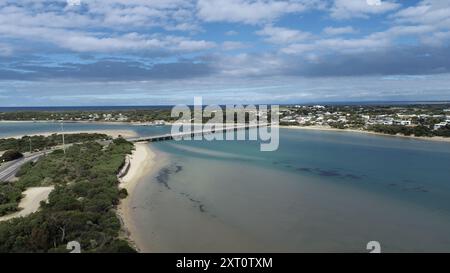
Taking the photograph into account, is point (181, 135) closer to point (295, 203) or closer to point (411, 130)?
point (411, 130)

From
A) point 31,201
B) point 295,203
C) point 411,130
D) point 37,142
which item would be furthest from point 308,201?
point 411,130

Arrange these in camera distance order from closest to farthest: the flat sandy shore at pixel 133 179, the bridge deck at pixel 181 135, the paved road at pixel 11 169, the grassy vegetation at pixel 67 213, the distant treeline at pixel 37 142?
the grassy vegetation at pixel 67 213
the flat sandy shore at pixel 133 179
the paved road at pixel 11 169
the distant treeline at pixel 37 142
the bridge deck at pixel 181 135

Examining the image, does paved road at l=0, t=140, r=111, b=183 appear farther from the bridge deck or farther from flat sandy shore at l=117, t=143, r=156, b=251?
the bridge deck

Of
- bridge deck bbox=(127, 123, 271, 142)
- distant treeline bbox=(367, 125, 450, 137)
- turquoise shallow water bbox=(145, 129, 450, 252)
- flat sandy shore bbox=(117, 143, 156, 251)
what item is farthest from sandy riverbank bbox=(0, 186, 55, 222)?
distant treeline bbox=(367, 125, 450, 137)

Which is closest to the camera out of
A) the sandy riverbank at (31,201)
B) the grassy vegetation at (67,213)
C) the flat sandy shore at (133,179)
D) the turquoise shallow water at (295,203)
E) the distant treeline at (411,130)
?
the grassy vegetation at (67,213)

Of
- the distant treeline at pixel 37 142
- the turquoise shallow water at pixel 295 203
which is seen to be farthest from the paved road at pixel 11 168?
the turquoise shallow water at pixel 295 203

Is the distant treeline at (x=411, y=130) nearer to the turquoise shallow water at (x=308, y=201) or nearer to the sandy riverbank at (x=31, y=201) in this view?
the turquoise shallow water at (x=308, y=201)
